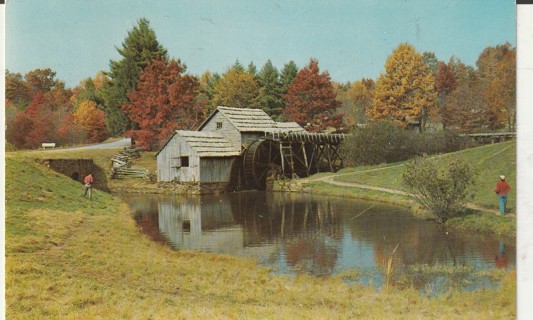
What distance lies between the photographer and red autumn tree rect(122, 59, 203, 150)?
42.5 ft

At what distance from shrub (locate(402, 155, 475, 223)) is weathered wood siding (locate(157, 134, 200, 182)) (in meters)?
12.7

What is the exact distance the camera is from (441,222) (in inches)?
473

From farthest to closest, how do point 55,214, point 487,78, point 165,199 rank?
point 165,199 → point 55,214 → point 487,78

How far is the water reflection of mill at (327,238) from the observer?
9820 mm

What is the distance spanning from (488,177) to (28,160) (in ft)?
33.1

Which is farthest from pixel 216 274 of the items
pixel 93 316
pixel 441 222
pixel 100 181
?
pixel 100 181

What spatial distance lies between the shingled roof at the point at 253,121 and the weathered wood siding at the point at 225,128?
0.95 feet

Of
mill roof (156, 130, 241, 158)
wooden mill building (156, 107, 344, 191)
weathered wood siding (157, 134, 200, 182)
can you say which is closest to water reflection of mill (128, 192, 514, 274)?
weathered wood siding (157, 134, 200, 182)

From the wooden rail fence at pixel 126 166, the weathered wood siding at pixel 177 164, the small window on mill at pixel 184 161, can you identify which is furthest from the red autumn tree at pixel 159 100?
the small window on mill at pixel 184 161

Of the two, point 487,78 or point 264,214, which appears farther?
point 264,214

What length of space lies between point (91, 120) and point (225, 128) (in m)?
11.9

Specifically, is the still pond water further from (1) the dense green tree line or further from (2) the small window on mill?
(2) the small window on mill

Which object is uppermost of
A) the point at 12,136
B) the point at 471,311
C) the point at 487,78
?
the point at 487,78

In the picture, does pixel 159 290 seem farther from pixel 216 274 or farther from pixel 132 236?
pixel 132 236
